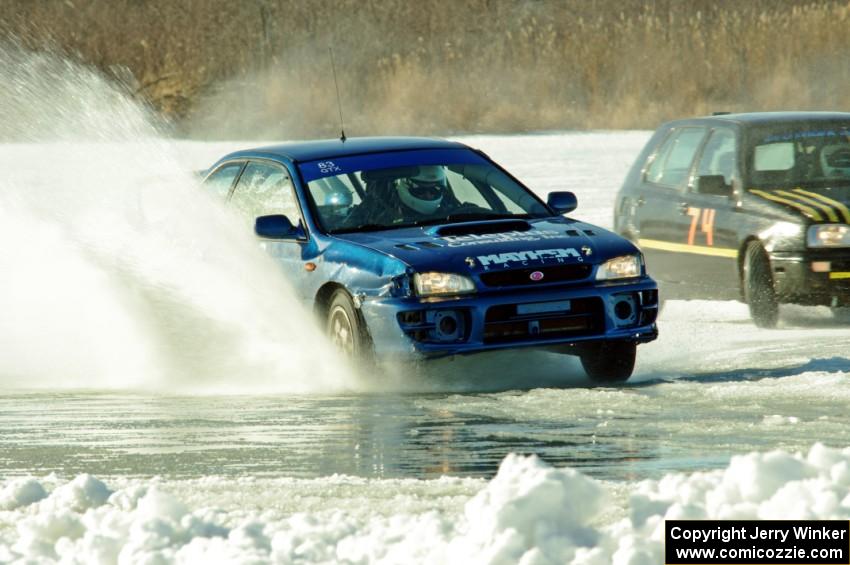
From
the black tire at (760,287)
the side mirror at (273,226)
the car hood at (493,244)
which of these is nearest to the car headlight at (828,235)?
the black tire at (760,287)

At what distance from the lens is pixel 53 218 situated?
1253 cm

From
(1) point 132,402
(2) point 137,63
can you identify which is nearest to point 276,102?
(2) point 137,63

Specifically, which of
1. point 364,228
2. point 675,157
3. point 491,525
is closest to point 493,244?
point 364,228

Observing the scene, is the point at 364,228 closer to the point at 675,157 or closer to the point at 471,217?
the point at 471,217

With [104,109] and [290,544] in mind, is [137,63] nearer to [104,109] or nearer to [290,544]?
[104,109]

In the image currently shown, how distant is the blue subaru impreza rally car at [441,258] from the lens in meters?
9.05

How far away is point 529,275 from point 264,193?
7.54 ft

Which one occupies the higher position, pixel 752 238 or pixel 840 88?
pixel 752 238

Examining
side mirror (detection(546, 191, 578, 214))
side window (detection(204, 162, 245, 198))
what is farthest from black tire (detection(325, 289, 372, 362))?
side window (detection(204, 162, 245, 198))

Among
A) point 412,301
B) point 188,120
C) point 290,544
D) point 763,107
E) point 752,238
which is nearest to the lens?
point 290,544

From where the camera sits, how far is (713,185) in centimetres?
1212

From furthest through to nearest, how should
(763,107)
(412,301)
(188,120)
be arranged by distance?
(188,120) → (763,107) → (412,301)

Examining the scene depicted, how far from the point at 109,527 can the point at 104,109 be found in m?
27.8

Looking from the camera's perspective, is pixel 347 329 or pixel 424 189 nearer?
pixel 347 329
